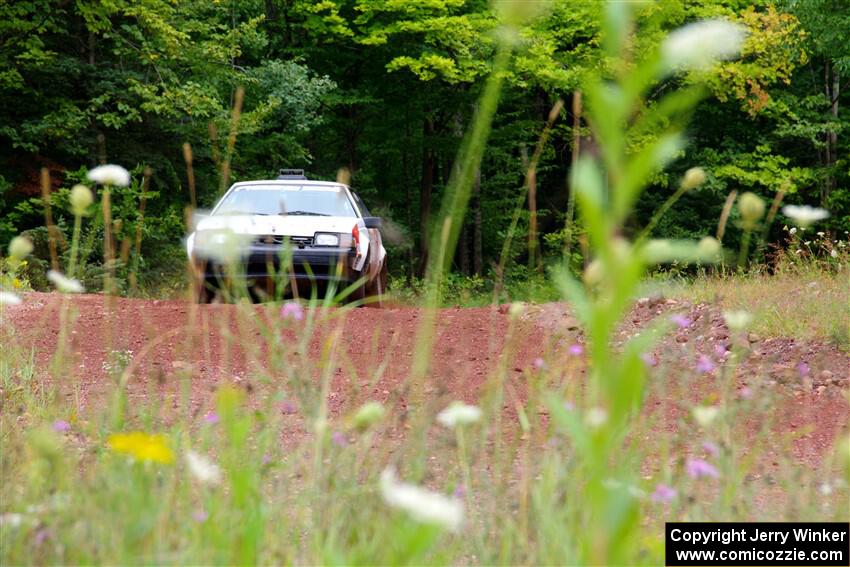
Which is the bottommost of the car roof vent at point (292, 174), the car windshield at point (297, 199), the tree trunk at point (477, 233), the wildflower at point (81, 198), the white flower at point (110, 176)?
the tree trunk at point (477, 233)

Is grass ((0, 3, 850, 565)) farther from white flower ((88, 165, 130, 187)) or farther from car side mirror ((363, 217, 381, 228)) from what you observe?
car side mirror ((363, 217, 381, 228))

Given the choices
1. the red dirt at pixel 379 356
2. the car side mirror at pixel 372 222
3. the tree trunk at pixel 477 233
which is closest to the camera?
the red dirt at pixel 379 356

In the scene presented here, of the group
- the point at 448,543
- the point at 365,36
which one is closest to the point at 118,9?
the point at 365,36

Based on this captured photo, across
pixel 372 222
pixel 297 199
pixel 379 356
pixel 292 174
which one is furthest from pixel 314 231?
pixel 292 174

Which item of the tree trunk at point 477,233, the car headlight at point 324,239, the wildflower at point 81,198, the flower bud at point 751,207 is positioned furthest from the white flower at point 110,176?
the tree trunk at point 477,233

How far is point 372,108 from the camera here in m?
26.4

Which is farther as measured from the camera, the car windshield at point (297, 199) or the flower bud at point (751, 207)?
the car windshield at point (297, 199)

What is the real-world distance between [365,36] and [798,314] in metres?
17.9

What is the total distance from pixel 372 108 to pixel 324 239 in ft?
55.7

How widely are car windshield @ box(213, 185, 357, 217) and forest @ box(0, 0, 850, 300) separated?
15.5 ft

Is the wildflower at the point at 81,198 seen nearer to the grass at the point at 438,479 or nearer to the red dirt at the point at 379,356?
the grass at the point at 438,479

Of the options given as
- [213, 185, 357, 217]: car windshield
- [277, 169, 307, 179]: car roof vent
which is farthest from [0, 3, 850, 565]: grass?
[277, 169, 307, 179]: car roof vent

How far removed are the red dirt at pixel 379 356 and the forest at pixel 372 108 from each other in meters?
6.38

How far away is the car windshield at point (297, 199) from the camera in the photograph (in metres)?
10.3
